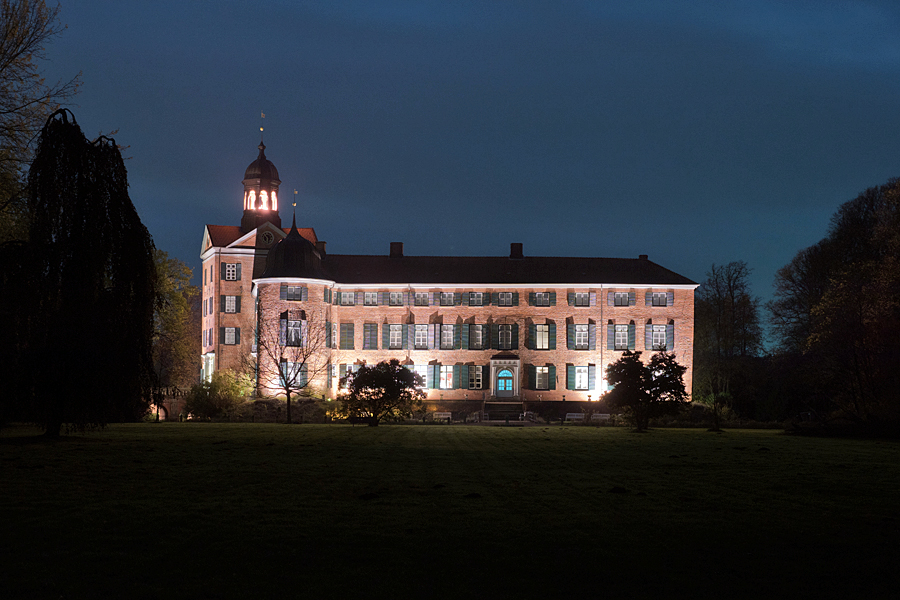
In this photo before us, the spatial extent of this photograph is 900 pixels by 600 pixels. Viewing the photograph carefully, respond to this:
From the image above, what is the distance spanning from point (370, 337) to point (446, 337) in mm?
4702

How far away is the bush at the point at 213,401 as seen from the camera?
4456 cm

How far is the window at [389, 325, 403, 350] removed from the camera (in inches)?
2199

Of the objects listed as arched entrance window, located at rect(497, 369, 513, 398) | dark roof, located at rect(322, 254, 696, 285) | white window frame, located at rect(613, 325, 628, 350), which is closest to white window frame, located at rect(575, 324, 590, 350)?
white window frame, located at rect(613, 325, 628, 350)

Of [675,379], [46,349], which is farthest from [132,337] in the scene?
[675,379]

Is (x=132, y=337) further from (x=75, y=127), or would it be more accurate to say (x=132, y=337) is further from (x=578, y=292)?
(x=578, y=292)

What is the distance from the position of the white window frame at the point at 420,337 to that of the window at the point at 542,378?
23.0 ft

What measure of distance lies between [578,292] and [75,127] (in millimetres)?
38597

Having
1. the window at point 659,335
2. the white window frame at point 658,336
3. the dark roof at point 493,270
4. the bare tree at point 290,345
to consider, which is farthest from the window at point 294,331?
the window at point 659,335

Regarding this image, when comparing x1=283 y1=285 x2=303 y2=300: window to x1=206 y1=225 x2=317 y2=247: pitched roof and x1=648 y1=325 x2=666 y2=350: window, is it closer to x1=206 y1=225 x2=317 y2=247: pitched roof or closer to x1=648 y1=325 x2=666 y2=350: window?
x1=206 y1=225 x2=317 y2=247: pitched roof

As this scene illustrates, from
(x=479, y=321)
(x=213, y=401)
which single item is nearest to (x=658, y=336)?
(x=479, y=321)

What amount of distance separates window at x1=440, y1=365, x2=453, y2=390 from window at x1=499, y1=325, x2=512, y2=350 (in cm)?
345

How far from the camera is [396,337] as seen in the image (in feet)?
184

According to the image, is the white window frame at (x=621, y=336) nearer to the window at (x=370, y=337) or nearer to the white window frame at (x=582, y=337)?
the white window frame at (x=582, y=337)

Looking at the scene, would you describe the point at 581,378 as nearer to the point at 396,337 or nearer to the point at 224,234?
the point at 396,337
